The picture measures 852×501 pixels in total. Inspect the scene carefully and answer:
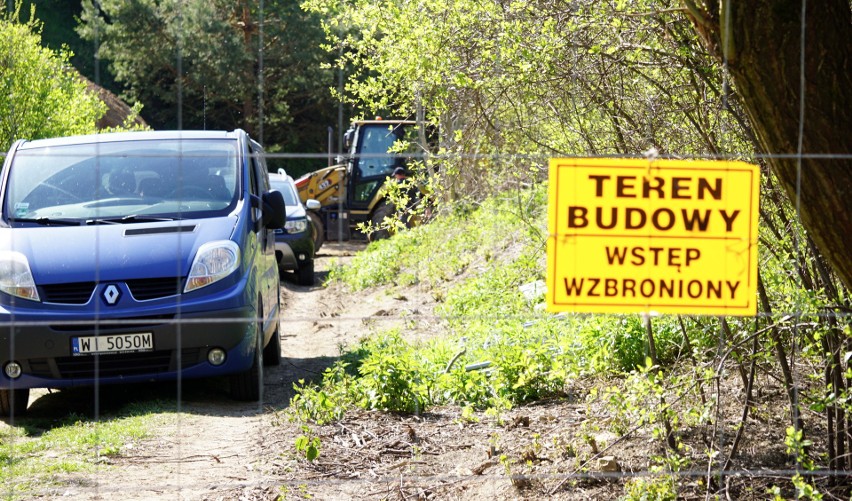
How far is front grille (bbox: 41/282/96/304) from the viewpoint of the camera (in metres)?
5.86

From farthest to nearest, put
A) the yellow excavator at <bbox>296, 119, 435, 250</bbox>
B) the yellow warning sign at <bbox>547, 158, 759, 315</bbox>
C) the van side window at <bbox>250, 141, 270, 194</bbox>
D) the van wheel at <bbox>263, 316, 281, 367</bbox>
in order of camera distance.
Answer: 1. the yellow excavator at <bbox>296, 119, 435, 250</bbox>
2. the van wheel at <bbox>263, 316, 281, 367</bbox>
3. the van side window at <bbox>250, 141, 270, 194</bbox>
4. the yellow warning sign at <bbox>547, 158, 759, 315</bbox>

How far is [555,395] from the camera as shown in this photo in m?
6.07

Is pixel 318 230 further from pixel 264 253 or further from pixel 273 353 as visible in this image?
pixel 264 253

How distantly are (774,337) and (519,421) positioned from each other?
1.51 meters

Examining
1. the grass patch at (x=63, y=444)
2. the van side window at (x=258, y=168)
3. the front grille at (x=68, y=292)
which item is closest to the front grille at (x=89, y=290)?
the front grille at (x=68, y=292)

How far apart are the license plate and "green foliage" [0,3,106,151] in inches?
185

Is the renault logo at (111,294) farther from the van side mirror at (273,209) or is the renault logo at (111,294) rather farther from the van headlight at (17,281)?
the van side mirror at (273,209)

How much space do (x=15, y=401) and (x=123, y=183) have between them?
1.46 m

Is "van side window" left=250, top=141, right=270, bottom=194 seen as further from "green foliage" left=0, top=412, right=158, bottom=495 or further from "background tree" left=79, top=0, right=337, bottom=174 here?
"green foliage" left=0, top=412, right=158, bottom=495

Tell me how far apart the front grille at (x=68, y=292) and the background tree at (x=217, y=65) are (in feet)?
3.16

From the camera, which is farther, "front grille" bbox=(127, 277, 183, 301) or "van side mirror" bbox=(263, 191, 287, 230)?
"van side mirror" bbox=(263, 191, 287, 230)

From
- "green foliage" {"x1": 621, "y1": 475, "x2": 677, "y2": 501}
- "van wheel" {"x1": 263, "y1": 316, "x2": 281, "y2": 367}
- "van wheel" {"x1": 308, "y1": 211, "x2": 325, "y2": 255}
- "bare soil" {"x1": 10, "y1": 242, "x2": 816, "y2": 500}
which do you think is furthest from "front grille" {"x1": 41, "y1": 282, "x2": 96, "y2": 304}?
"van wheel" {"x1": 308, "y1": 211, "x2": 325, "y2": 255}

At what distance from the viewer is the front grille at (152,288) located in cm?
583

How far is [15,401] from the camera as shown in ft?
21.0
